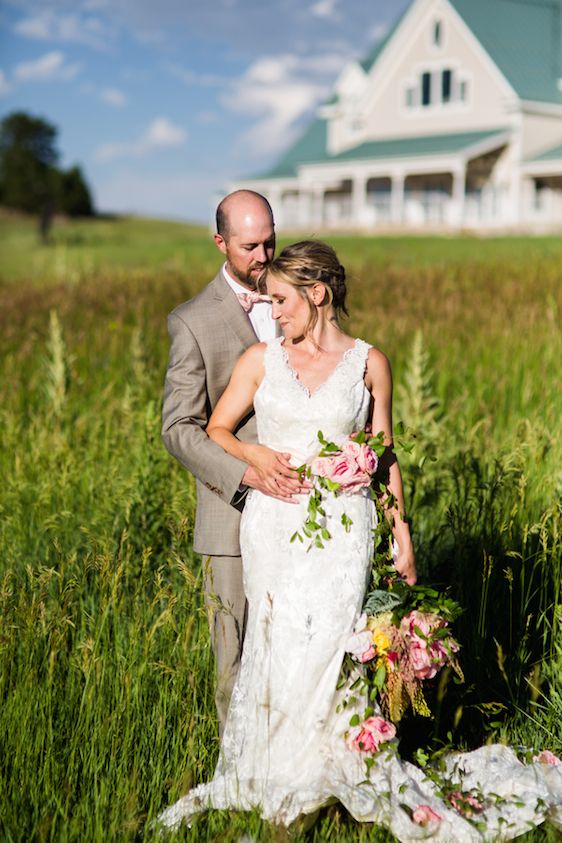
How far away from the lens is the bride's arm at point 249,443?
329cm

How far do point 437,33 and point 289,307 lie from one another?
1510 inches

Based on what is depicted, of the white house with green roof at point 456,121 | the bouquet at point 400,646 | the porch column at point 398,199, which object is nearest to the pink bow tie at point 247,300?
the bouquet at point 400,646

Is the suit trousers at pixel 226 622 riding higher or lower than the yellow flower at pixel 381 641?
lower

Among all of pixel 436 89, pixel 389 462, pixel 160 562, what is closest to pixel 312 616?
pixel 389 462

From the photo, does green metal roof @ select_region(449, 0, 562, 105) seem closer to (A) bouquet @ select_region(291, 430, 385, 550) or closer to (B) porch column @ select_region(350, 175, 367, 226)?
(B) porch column @ select_region(350, 175, 367, 226)

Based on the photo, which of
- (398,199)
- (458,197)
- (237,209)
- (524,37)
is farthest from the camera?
(398,199)

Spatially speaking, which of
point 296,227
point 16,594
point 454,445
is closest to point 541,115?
point 296,227

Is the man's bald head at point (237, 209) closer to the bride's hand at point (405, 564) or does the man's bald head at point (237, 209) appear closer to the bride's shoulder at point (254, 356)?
the bride's shoulder at point (254, 356)

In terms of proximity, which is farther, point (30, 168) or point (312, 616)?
point (30, 168)

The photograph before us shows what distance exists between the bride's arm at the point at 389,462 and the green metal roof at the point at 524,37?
1405 inches

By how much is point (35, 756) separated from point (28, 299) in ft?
33.6

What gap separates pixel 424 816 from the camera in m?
3.02

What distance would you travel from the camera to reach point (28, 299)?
12844 mm

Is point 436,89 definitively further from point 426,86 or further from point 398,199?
point 398,199
